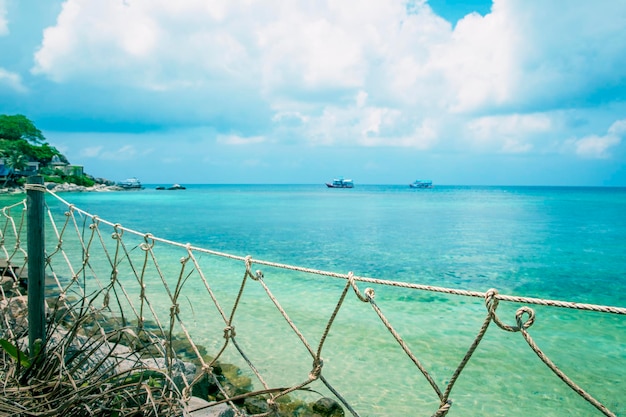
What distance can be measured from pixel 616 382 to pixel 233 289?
19.5ft

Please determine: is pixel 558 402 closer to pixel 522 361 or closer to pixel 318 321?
pixel 522 361

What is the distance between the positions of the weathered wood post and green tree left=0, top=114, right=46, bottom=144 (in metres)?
58.3

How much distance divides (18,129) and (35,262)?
59824 mm

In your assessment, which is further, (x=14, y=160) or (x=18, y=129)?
(x=18, y=129)

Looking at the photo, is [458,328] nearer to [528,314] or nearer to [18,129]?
[528,314]

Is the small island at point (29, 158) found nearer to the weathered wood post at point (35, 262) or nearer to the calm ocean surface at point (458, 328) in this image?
the calm ocean surface at point (458, 328)

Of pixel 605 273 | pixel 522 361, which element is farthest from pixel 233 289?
pixel 605 273

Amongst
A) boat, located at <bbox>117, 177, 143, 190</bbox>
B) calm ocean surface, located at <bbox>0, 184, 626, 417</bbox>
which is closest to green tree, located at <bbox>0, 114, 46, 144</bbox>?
boat, located at <bbox>117, 177, 143, 190</bbox>

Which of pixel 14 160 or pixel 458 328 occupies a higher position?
pixel 14 160

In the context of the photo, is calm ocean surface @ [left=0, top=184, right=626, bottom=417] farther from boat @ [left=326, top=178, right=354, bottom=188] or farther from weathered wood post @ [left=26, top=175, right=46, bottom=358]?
boat @ [left=326, top=178, right=354, bottom=188]

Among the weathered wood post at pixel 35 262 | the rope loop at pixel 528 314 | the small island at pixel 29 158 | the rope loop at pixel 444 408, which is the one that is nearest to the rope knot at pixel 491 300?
the rope loop at pixel 528 314

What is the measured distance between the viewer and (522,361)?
187 inches

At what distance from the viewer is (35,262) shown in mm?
2162

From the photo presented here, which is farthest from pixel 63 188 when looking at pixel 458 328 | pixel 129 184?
pixel 458 328
